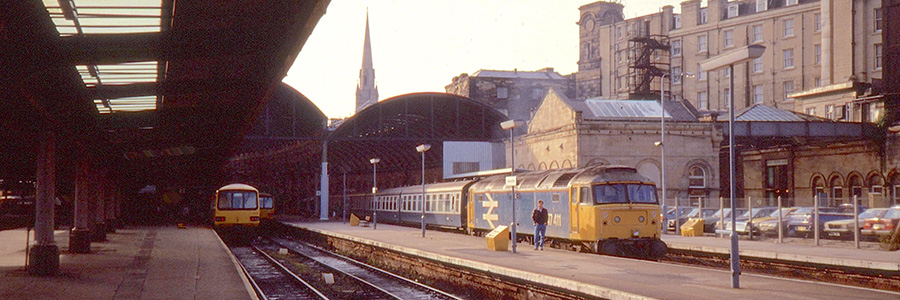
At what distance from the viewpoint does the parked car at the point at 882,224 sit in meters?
27.2

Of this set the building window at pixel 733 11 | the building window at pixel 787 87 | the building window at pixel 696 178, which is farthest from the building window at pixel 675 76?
the building window at pixel 696 178

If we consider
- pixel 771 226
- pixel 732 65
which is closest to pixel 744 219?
pixel 771 226

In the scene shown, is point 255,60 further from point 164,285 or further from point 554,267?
point 554,267

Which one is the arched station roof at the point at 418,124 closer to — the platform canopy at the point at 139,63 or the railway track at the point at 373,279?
the railway track at the point at 373,279

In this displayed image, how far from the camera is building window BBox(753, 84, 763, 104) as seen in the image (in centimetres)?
8756

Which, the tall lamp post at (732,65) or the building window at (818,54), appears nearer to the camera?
the tall lamp post at (732,65)

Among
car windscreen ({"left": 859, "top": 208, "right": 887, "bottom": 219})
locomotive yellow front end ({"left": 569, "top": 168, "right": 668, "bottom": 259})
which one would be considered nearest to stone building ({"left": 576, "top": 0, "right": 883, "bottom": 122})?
car windscreen ({"left": 859, "top": 208, "right": 887, "bottom": 219})

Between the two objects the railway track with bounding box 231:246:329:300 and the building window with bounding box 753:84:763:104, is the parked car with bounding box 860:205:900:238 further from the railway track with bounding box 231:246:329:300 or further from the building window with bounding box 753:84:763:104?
the building window with bounding box 753:84:763:104

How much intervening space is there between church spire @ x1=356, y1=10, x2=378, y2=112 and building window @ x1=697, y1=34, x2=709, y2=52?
8139 cm

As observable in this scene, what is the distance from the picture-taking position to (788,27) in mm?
84562

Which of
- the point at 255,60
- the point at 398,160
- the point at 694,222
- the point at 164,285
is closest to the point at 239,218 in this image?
the point at 694,222

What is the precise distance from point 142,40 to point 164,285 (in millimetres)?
7806

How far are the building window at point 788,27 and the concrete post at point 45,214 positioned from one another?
77.6 metres

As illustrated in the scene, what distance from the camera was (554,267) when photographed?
783 inches
